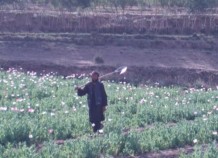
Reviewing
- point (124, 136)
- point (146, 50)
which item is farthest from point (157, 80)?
point (124, 136)

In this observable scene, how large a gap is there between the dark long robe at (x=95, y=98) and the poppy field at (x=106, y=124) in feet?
1.04

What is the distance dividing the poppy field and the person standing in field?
9.6 inches

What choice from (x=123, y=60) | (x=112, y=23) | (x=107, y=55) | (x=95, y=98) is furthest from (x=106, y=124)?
(x=112, y=23)

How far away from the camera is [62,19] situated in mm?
49562

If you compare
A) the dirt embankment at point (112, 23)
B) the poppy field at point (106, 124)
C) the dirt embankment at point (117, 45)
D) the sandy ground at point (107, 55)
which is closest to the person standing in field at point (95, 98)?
the poppy field at point (106, 124)

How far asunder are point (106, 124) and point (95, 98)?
0.84 m

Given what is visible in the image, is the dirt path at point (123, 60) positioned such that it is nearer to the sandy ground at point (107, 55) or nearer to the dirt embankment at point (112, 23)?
the sandy ground at point (107, 55)

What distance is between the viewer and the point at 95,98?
15594 mm

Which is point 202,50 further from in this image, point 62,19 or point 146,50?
point 62,19

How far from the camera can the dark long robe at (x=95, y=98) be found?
15539mm

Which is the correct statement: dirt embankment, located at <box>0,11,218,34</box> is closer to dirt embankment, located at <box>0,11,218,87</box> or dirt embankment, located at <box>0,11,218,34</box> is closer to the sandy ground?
dirt embankment, located at <box>0,11,218,87</box>

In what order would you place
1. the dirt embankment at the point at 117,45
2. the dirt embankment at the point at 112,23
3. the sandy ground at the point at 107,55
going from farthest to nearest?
A: the dirt embankment at the point at 112,23, the sandy ground at the point at 107,55, the dirt embankment at the point at 117,45

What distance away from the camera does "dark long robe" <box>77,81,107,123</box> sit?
15.5 metres

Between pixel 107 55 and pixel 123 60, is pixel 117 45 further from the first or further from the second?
pixel 123 60
